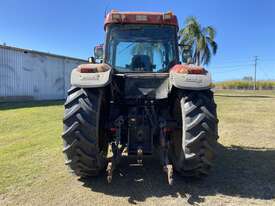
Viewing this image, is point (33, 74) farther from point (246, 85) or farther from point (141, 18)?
point (246, 85)

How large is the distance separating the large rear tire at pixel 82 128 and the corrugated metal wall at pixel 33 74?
19135 millimetres

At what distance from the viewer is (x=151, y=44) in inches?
231

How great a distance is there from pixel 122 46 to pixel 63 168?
2.39m

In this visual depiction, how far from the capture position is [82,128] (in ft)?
14.7

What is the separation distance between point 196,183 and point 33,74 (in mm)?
22649

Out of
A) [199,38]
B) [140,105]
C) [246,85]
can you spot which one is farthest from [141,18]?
[246,85]

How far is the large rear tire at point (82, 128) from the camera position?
4.48 metres

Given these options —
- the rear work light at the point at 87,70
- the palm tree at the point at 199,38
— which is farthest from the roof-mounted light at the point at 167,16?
the palm tree at the point at 199,38

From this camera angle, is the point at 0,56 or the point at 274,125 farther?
the point at 0,56

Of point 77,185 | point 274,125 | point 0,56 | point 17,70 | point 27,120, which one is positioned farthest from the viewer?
point 17,70

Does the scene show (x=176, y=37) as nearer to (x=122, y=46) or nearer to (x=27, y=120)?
(x=122, y=46)

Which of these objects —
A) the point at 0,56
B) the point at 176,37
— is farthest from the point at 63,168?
the point at 0,56

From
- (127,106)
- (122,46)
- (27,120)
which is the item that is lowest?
(27,120)

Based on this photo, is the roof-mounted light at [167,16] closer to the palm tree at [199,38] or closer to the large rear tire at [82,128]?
the large rear tire at [82,128]
